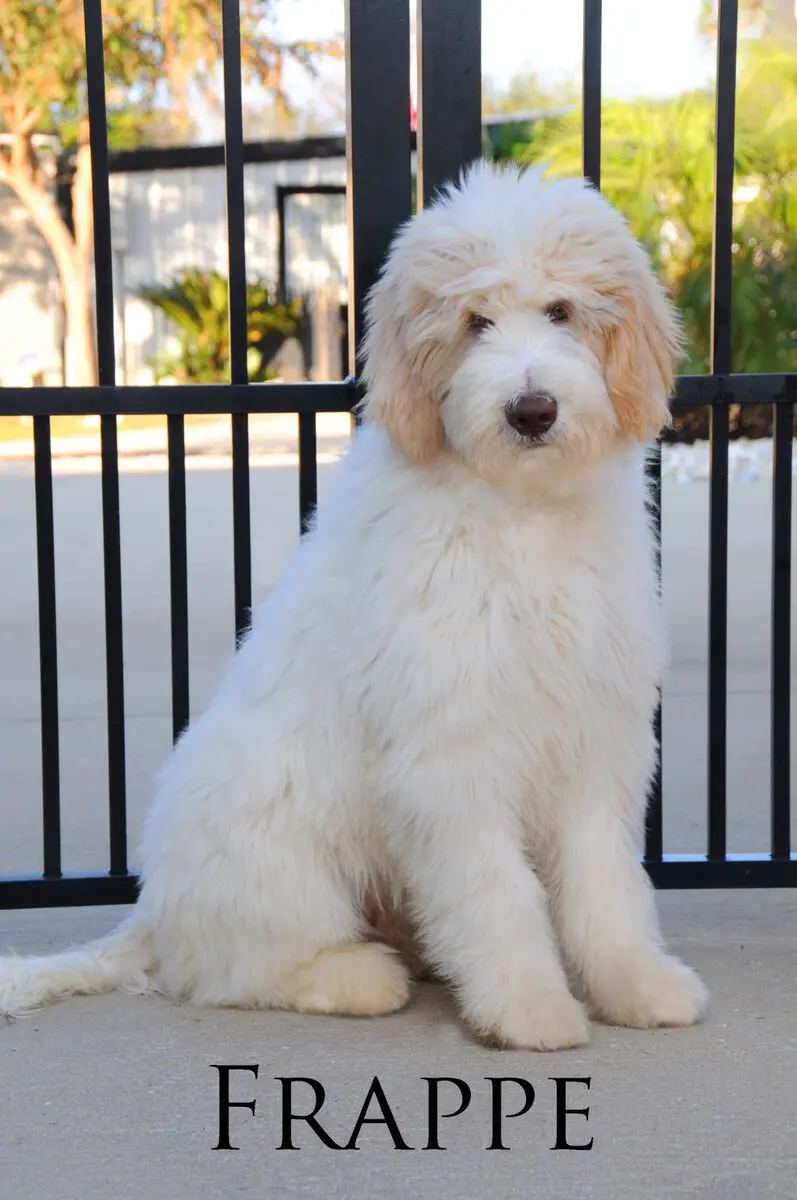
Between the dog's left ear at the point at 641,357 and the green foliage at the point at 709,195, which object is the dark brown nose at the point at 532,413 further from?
the green foliage at the point at 709,195

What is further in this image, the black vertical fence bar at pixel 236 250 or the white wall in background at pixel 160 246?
the white wall in background at pixel 160 246

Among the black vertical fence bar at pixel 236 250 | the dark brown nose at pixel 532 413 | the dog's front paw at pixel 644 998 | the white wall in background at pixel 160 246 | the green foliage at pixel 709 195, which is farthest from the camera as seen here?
the white wall in background at pixel 160 246

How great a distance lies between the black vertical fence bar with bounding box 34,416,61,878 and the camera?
3553mm

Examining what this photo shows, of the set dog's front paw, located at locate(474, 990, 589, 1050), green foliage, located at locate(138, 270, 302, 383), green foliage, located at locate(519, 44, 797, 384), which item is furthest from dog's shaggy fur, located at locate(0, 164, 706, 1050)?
green foliage, located at locate(138, 270, 302, 383)

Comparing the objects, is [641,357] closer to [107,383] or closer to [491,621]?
[491,621]

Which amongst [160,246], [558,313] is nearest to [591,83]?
[558,313]

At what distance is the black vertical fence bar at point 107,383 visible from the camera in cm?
352

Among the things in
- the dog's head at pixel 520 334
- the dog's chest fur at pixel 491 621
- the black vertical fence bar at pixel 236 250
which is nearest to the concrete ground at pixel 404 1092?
the dog's chest fur at pixel 491 621

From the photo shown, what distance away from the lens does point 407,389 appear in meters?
2.89

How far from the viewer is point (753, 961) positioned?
3.48 metres

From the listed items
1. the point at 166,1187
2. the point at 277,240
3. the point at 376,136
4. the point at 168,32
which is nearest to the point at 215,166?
the point at 277,240

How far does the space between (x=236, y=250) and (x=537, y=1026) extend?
1.89m

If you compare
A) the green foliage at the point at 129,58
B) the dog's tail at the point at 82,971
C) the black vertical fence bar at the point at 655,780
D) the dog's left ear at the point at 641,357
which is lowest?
the dog's tail at the point at 82,971

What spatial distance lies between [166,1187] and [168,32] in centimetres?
2032
